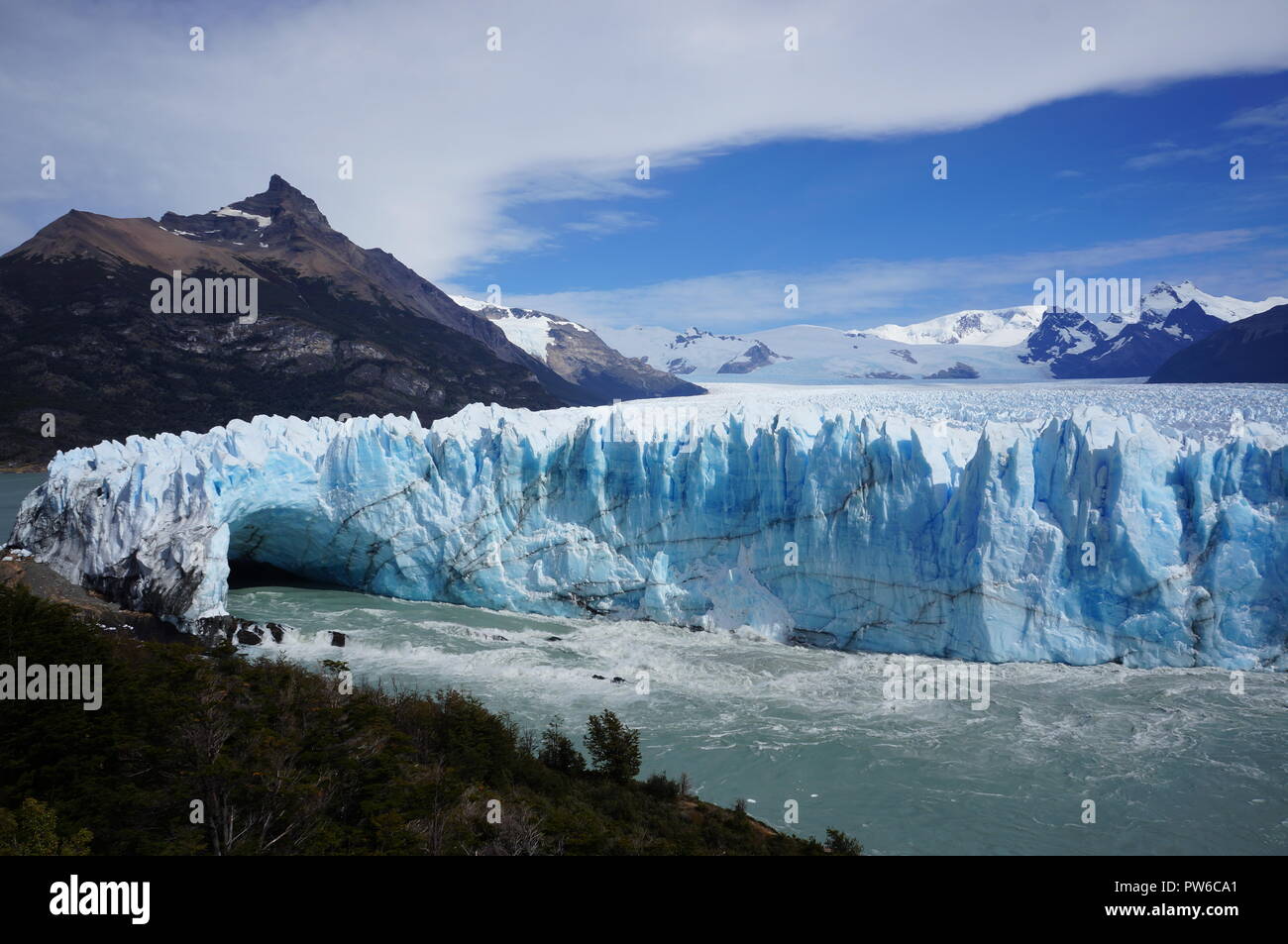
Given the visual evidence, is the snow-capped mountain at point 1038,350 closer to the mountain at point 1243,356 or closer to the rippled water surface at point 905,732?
the mountain at point 1243,356

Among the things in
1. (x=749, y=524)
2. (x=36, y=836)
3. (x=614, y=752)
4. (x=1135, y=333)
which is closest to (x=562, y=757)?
(x=614, y=752)

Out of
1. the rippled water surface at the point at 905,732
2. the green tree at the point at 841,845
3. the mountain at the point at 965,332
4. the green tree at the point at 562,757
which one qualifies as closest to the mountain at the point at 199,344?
the rippled water surface at the point at 905,732

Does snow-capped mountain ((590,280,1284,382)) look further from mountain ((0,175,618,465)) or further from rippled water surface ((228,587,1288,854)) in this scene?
rippled water surface ((228,587,1288,854))

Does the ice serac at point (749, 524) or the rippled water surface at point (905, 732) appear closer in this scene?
the rippled water surface at point (905, 732)

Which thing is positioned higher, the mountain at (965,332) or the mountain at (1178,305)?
the mountain at (965,332)

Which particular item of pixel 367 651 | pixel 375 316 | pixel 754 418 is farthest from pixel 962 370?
pixel 367 651

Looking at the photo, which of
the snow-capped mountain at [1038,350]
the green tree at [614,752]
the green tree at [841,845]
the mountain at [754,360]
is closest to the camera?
the green tree at [841,845]

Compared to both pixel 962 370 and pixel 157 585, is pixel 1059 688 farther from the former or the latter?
pixel 962 370
